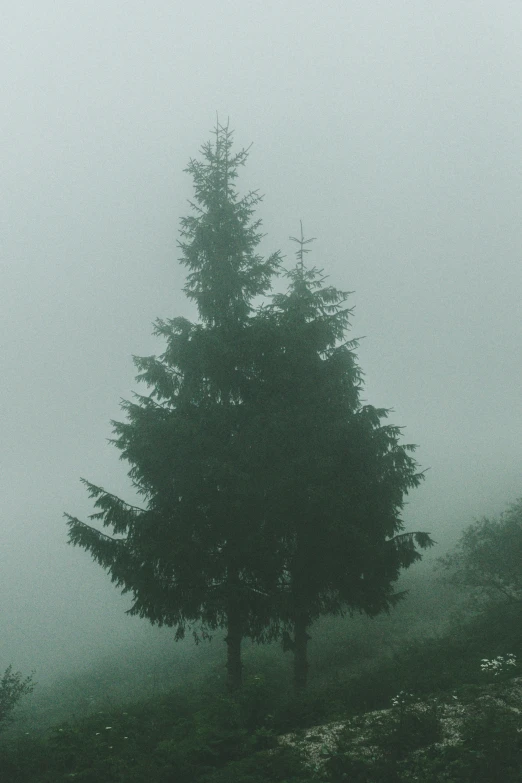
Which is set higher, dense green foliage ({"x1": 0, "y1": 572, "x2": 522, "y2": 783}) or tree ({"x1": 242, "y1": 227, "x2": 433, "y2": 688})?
tree ({"x1": 242, "y1": 227, "x2": 433, "y2": 688})

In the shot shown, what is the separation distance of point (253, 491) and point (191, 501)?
1468mm

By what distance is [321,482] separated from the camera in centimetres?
1284

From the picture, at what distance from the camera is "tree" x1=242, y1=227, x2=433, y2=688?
1270cm

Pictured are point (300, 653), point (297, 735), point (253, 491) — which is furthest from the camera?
point (300, 653)

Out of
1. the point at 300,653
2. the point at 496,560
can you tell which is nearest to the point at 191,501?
the point at 300,653

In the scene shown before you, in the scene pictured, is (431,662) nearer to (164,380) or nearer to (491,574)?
(491,574)

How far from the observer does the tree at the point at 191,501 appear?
12438 mm

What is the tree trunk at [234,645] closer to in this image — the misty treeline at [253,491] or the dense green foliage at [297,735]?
the misty treeline at [253,491]

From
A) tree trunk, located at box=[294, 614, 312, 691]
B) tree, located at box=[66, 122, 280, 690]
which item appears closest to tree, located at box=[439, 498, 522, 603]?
tree trunk, located at box=[294, 614, 312, 691]

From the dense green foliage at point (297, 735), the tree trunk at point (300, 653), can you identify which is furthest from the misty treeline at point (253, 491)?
the dense green foliage at point (297, 735)

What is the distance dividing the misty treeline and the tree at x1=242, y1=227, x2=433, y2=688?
0.10ft

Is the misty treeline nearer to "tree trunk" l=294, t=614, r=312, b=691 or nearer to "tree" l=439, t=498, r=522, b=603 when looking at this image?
"tree trunk" l=294, t=614, r=312, b=691

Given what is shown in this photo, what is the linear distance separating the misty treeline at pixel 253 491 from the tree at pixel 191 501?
1.3 inches

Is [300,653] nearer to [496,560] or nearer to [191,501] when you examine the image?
[191,501]
